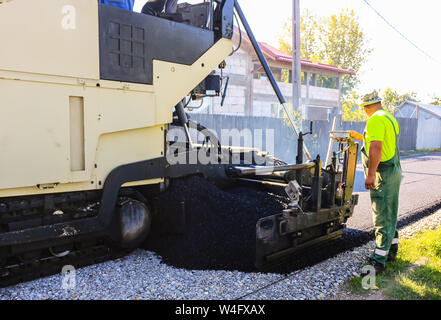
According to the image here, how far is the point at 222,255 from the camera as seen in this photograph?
407cm

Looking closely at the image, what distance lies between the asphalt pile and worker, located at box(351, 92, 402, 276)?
62 centimetres

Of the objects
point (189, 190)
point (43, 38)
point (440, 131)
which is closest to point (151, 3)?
point (43, 38)

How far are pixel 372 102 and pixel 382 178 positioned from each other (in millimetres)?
884

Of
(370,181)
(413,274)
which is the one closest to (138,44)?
(370,181)

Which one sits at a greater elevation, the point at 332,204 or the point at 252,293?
the point at 332,204

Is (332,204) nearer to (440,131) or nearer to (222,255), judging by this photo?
(222,255)

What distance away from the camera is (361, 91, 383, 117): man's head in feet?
14.6

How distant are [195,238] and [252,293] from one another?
1.04m

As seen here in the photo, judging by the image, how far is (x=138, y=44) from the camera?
382cm

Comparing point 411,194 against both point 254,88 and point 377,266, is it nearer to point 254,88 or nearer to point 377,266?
point 377,266
